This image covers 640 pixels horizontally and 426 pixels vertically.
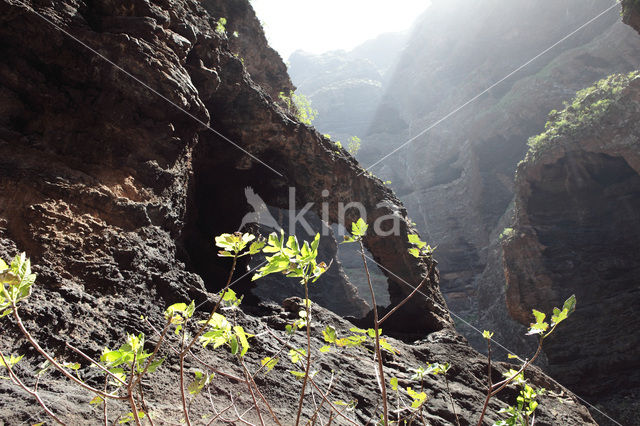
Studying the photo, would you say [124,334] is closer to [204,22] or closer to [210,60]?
[210,60]

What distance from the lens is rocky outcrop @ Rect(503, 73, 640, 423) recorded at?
11164mm

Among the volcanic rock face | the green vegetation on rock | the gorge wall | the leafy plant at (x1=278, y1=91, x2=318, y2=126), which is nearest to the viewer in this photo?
the leafy plant at (x1=278, y1=91, x2=318, y2=126)

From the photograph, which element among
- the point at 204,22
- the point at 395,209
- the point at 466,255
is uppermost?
the point at 466,255

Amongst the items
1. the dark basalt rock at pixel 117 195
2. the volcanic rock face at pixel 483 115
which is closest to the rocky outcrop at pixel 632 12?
the dark basalt rock at pixel 117 195

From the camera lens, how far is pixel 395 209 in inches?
324

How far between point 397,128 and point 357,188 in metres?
34.9

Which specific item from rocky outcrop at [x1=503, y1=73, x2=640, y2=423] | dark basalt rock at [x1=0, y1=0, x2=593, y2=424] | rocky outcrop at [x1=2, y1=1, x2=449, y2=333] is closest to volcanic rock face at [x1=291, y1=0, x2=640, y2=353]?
rocky outcrop at [x1=503, y1=73, x2=640, y2=423]

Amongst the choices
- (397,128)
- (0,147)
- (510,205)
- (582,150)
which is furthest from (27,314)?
(397,128)

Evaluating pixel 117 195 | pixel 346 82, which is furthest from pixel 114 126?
pixel 346 82

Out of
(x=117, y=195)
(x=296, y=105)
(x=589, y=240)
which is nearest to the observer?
(x=117, y=195)

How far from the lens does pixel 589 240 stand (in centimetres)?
1365

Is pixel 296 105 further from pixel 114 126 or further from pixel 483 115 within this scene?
pixel 483 115

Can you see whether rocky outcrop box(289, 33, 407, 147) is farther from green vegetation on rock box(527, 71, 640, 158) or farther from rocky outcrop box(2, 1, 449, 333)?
rocky outcrop box(2, 1, 449, 333)

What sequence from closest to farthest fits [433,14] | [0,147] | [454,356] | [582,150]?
1. [0,147]
2. [454,356]
3. [582,150]
4. [433,14]
